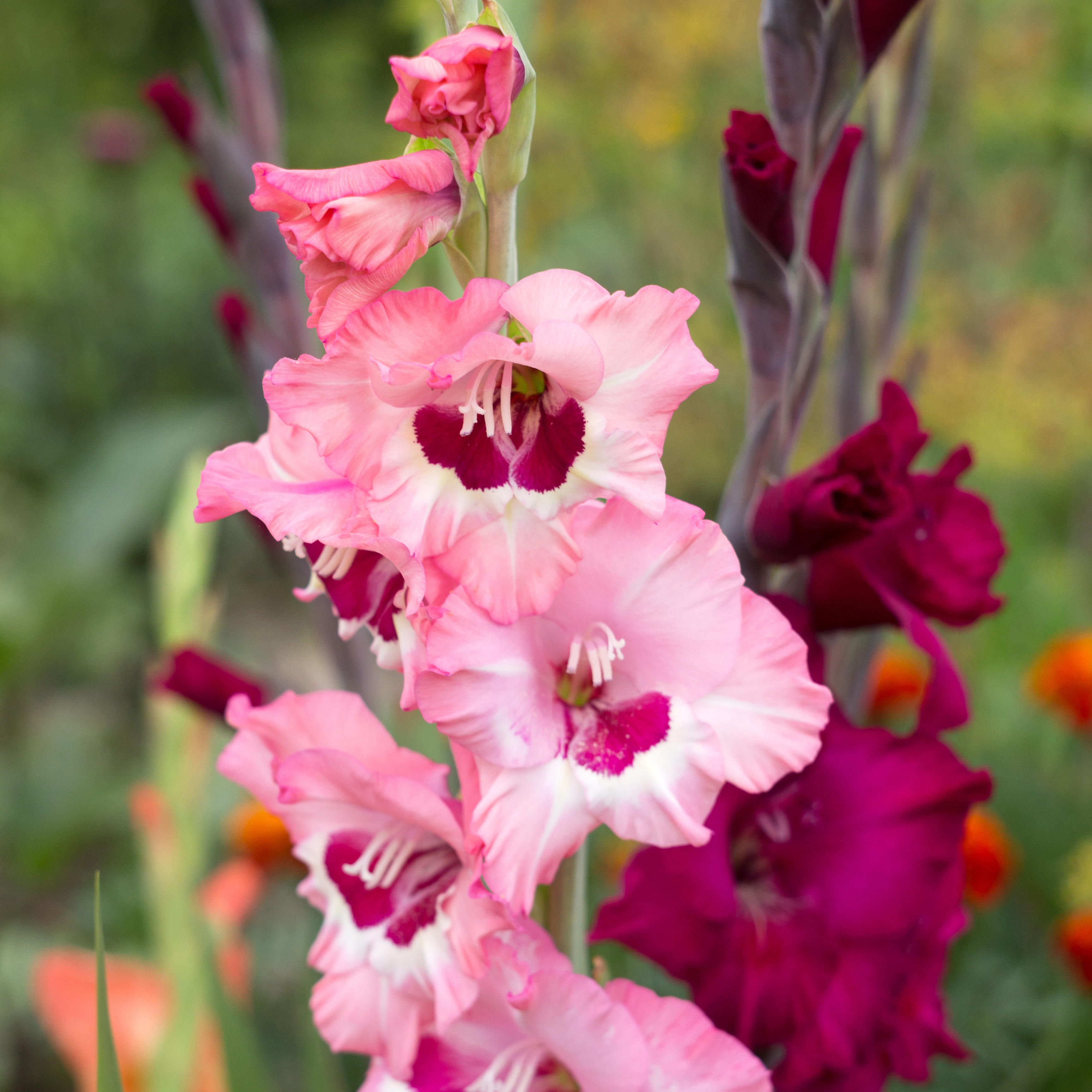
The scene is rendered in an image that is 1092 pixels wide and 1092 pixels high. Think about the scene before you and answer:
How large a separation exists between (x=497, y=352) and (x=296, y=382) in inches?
2.1

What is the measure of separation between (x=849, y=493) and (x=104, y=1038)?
0.30 m

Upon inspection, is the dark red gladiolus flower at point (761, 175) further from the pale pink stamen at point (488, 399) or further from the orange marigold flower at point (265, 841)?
the orange marigold flower at point (265, 841)

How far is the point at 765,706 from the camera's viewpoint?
1.00 feet

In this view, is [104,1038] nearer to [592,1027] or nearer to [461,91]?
[592,1027]

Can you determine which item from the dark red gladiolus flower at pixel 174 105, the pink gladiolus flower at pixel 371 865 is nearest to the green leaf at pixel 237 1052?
the pink gladiolus flower at pixel 371 865

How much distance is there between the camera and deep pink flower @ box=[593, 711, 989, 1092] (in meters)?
0.36

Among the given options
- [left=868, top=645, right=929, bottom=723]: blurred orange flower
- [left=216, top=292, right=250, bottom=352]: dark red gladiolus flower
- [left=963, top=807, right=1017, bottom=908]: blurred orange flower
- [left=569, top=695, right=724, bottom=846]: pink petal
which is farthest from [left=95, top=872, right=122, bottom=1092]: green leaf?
[left=868, top=645, right=929, bottom=723]: blurred orange flower

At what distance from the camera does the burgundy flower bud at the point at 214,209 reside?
0.55 metres

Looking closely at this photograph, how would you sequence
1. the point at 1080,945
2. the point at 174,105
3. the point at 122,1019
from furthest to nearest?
the point at 122,1019 < the point at 1080,945 < the point at 174,105

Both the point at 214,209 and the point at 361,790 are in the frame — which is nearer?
the point at 361,790

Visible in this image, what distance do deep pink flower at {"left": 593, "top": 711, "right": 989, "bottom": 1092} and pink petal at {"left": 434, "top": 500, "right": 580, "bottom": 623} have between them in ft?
0.40

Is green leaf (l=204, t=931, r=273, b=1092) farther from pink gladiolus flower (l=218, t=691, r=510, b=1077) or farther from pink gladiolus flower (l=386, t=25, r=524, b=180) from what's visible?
pink gladiolus flower (l=386, t=25, r=524, b=180)

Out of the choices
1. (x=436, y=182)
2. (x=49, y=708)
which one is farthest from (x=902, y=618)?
(x=49, y=708)

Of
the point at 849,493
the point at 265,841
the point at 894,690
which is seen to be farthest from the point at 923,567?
the point at 265,841
